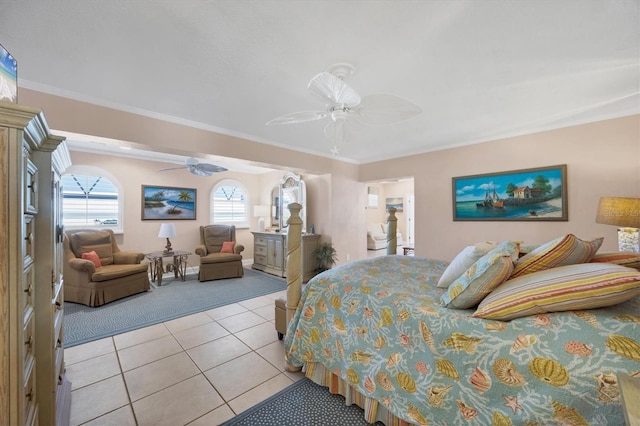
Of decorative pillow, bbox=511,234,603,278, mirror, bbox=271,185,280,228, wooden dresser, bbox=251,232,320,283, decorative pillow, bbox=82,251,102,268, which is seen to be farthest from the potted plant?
decorative pillow, bbox=511,234,603,278

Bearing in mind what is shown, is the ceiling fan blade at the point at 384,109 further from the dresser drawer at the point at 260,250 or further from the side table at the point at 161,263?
the side table at the point at 161,263

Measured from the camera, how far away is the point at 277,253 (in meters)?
5.14

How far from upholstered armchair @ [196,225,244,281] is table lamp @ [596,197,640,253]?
200 inches

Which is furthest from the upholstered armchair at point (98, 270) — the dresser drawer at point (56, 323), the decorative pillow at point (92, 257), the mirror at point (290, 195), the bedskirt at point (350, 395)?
the bedskirt at point (350, 395)

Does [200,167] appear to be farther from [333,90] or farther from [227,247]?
[333,90]

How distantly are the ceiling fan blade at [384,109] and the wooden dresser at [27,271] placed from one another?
1.75m

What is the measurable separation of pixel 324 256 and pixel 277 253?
1.05m

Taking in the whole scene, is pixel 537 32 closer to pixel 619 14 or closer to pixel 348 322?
pixel 619 14

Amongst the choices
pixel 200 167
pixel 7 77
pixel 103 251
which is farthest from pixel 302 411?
pixel 103 251

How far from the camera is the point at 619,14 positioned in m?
1.41

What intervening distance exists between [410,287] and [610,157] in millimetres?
3058

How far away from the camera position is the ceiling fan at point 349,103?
1603 millimetres

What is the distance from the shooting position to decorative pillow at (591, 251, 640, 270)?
1267 millimetres

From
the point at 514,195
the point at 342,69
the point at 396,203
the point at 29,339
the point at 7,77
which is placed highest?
the point at 342,69
